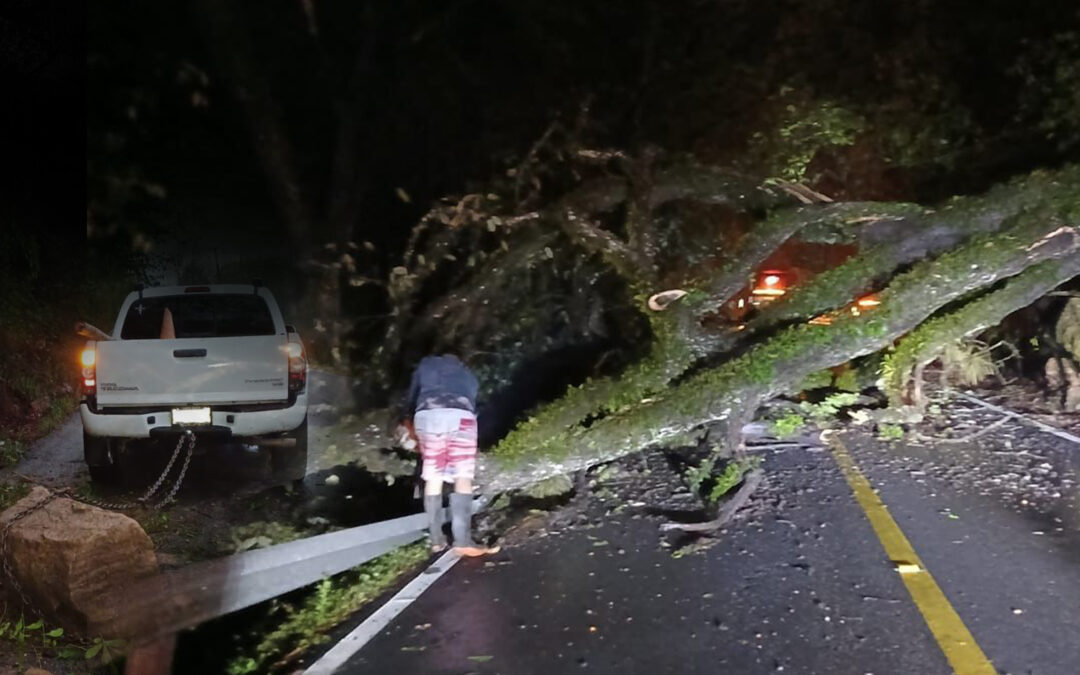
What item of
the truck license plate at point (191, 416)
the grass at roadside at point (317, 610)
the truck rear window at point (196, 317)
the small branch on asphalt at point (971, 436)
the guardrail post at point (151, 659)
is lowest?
the guardrail post at point (151, 659)

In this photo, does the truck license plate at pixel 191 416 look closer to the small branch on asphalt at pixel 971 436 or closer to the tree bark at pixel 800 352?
the tree bark at pixel 800 352

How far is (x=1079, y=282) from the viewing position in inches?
435

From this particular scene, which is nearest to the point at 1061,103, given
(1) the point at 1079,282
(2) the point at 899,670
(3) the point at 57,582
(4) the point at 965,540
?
(1) the point at 1079,282

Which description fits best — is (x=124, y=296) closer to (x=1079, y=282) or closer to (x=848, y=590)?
(x=848, y=590)

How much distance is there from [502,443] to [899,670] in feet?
12.8

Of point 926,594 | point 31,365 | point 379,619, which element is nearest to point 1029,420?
point 926,594

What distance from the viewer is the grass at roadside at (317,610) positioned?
4273 millimetres

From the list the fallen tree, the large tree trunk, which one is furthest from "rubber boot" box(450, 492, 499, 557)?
the large tree trunk

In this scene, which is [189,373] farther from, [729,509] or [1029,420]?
[1029,420]

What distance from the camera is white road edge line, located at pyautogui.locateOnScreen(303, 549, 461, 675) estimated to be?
4.03 meters

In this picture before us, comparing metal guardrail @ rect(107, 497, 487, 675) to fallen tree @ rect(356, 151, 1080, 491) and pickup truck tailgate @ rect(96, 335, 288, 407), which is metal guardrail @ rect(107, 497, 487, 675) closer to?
pickup truck tailgate @ rect(96, 335, 288, 407)

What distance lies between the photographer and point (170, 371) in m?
6.08

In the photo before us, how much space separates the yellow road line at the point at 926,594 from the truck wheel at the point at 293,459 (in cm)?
443

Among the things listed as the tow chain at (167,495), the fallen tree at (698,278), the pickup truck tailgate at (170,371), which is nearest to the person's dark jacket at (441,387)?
the fallen tree at (698,278)
